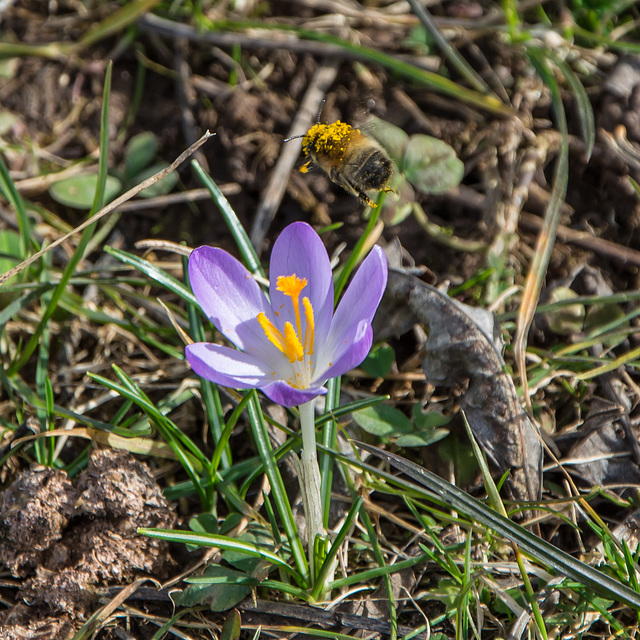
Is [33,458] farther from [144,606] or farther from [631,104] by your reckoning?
[631,104]

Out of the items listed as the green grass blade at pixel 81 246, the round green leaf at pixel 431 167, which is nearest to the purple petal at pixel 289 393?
the green grass blade at pixel 81 246

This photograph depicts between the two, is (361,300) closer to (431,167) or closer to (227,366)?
(227,366)

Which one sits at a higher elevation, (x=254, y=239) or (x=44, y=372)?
(x=254, y=239)

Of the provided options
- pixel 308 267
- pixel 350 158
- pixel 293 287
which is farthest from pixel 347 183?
pixel 293 287

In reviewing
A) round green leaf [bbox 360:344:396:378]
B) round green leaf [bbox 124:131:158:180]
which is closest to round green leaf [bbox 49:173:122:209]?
round green leaf [bbox 124:131:158:180]

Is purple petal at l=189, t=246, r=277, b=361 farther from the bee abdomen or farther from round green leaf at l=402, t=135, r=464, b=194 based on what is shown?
round green leaf at l=402, t=135, r=464, b=194

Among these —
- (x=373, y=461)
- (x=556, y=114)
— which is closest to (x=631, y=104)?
(x=556, y=114)

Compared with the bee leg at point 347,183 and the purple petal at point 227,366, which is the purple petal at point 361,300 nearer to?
the purple petal at point 227,366
